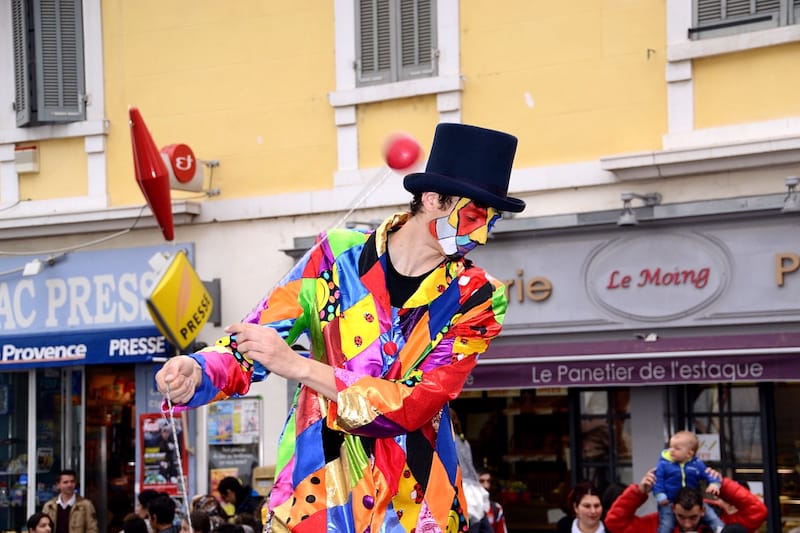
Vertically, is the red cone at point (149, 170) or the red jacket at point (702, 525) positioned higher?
the red cone at point (149, 170)

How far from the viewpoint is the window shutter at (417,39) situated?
13.5 meters

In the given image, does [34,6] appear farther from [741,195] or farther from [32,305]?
Result: [741,195]

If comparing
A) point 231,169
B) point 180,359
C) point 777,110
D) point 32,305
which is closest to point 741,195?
point 777,110

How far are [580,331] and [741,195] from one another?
1870 mm

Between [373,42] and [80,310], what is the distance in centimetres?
432

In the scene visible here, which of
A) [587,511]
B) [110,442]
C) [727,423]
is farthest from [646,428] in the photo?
[110,442]

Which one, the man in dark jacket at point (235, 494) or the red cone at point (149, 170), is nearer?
the man in dark jacket at point (235, 494)

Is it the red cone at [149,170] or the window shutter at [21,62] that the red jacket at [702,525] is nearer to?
the red cone at [149,170]

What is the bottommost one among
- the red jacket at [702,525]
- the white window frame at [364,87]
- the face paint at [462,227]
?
the red jacket at [702,525]

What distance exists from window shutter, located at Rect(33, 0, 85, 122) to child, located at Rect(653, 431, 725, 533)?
792cm

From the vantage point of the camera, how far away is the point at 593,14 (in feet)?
40.9

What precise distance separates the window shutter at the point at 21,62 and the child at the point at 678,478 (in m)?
8.40

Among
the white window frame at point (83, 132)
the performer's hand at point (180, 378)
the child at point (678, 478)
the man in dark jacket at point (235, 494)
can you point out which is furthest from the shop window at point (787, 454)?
the performer's hand at point (180, 378)

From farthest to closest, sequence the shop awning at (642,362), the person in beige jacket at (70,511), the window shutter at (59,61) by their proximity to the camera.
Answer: the window shutter at (59,61) < the person in beige jacket at (70,511) < the shop awning at (642,362)
